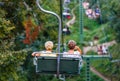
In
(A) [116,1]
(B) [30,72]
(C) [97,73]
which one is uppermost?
(A) [116,1]

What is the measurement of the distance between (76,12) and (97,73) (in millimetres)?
13445

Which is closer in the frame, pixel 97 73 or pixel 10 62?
pixel 10 62

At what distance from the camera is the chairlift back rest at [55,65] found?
18.4 feet

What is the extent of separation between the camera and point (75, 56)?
566cm

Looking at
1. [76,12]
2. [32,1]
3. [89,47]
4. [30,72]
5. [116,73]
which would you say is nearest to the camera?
[32,1]

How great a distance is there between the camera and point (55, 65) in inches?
221

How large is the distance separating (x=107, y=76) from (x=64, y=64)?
24.1m

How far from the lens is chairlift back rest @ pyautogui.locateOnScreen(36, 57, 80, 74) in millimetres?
5613

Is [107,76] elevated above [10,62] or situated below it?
below

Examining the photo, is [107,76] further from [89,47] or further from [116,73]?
[89,47]

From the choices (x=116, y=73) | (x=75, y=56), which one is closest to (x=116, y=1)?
(x=116, y=73)

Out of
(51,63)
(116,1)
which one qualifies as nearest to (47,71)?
(51,63)

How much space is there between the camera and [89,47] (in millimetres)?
37094

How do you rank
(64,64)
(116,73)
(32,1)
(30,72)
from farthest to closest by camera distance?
(116,73) < (30,72) < (32,1) < (64,64)
